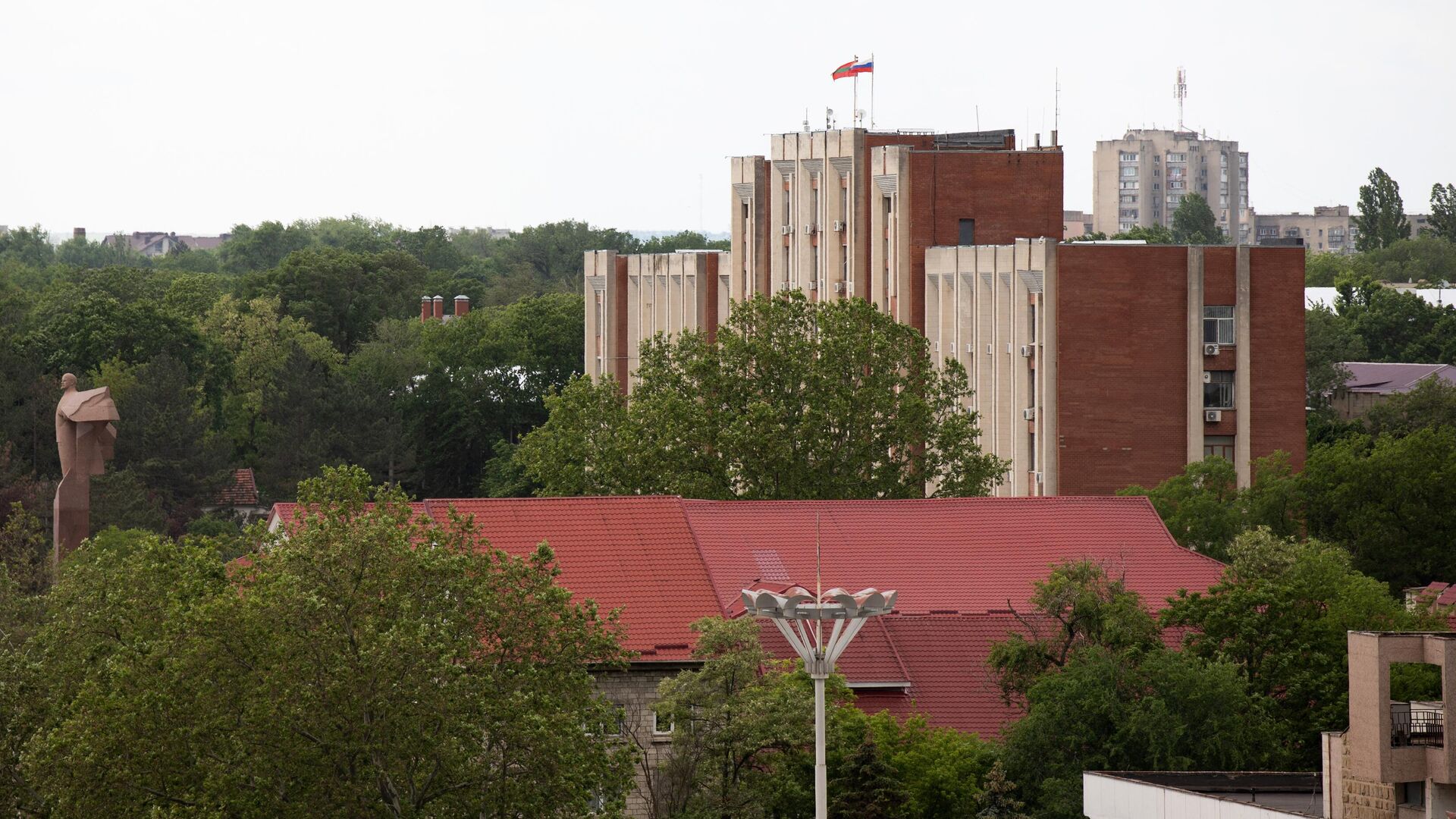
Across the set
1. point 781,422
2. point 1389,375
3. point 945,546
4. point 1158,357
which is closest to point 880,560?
point 945,546

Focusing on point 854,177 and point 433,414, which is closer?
point 854,177

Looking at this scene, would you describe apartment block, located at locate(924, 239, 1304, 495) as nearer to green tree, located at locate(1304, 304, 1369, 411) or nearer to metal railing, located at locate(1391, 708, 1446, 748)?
green tree, located at locate(1304, 304, 1369, 411)

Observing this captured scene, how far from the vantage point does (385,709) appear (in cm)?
3259

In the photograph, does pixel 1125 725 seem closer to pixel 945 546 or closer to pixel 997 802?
pixel 997 802

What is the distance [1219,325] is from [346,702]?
161 feet

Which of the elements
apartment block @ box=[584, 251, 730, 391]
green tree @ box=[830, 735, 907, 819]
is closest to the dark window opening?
apartment block @ box=[584, 251, 730, 391]

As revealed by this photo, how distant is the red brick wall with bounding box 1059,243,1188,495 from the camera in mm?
75938

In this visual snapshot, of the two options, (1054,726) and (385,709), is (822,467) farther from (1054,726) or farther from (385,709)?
(385,709)

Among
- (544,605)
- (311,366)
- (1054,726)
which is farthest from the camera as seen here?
(311,366)

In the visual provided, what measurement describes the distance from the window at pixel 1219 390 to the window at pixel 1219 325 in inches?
42.4

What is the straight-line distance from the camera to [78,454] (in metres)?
55.0

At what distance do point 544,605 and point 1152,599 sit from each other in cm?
1797

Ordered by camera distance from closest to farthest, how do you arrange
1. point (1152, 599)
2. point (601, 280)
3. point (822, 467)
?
point (1152, 599), point (822, 467), point (601, 280)

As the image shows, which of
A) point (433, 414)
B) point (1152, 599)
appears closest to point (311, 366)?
point (433, 414)
